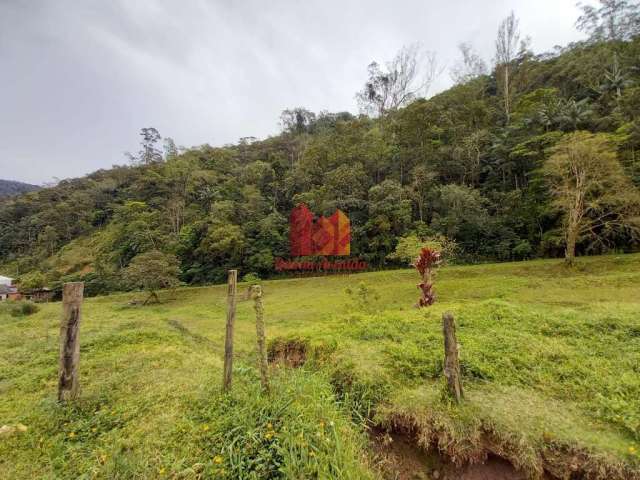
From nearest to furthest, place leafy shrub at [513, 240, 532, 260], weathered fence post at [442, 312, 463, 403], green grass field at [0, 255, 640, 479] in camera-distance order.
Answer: green grass field at [0, 255, 640, 479] < weathered fence post at [442, 312, 463, 403] < leafy shrub at [513, 240, 532, 260]

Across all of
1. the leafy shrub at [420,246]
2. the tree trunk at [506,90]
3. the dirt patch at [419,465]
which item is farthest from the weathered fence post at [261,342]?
the tree trunk at [506,90]

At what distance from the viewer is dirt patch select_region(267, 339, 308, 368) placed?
491cm

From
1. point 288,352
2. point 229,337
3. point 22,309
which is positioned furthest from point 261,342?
point 22,309

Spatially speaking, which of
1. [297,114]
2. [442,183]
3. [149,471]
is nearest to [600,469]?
[149,471]

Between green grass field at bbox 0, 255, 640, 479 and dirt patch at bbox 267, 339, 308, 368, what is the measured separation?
5.4 inches

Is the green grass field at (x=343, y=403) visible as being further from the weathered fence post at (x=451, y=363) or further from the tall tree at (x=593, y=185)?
the tall tree at (x=593, y=185)

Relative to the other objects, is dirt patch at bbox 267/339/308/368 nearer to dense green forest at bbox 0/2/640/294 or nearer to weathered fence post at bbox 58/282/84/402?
weathered fence post at bbox 58/282/84/402

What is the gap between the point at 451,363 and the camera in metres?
3.00

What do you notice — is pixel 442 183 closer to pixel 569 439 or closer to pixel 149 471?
pixel 569 439

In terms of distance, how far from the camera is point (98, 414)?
3021 millimetres

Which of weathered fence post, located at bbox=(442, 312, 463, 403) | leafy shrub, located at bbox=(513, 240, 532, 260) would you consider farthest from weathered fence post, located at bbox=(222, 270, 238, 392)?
leafy shrub, located at bbox=(513, 240, 532, 260)

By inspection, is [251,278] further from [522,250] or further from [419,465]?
[419,465]

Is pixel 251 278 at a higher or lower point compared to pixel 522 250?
lower

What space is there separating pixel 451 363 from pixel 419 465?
105 cm
